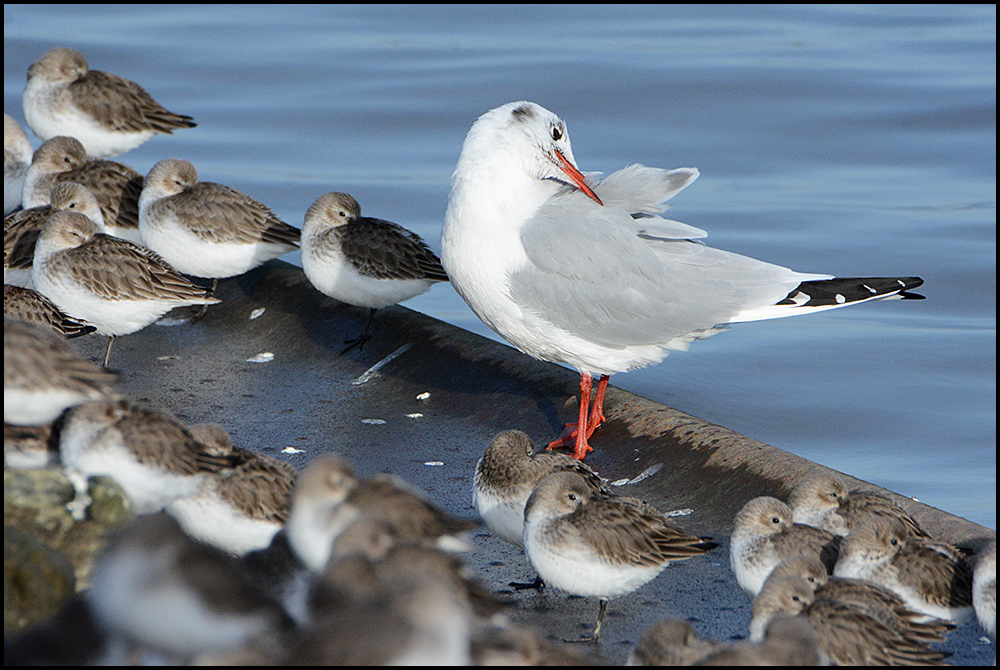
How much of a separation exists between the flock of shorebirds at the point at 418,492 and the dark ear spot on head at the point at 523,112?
0.11 feet

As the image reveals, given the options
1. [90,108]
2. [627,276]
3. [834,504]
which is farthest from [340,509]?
[90,108]

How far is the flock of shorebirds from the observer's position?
10.7 ft

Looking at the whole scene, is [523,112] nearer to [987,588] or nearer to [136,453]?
[136,453]

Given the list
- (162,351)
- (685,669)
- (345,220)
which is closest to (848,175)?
(345,220)

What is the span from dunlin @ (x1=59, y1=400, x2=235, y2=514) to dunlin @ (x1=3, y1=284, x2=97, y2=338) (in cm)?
233

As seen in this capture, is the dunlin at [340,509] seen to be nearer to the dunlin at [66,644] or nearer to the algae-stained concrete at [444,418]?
the dunlin at [66,644]

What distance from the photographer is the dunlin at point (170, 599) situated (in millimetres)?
3227

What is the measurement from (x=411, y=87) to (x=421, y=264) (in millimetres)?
9064

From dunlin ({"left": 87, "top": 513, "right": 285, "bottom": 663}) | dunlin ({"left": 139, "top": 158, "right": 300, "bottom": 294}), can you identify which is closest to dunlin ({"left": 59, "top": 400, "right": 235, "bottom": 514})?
dunlin ({"left": 87, "top": 513, "right": 285, "bottom": 663})

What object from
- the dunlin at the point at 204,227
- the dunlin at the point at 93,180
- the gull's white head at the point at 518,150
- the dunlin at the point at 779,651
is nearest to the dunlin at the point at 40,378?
the dunlin at the point at 779,651

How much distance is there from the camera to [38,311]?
6.62 metres

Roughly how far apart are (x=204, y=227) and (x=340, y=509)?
474 cm

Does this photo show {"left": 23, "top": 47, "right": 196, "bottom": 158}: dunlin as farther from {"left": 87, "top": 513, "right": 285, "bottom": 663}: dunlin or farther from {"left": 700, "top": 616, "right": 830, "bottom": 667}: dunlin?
{"left": 700, "top": 616, "right": 830, "bottom": 667}: dunlin

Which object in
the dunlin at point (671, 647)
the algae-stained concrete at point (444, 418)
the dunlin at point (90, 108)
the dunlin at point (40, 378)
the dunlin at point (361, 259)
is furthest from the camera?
the dunlin at point (90, 108)
